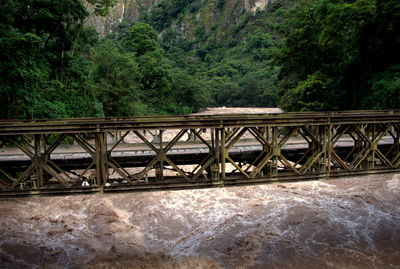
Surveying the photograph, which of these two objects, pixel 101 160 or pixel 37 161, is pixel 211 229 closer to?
pixel 101 160

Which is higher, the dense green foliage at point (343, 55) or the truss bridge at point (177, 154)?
the dense green foliage at point (343, 55)

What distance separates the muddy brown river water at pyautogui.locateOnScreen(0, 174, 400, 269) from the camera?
37.1 ft

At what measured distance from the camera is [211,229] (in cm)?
1357

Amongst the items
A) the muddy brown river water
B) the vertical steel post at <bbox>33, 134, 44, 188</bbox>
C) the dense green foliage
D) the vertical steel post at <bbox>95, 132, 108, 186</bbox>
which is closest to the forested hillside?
the dense green foliage

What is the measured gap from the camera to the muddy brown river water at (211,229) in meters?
11.3

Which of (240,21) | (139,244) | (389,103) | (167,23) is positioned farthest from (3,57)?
(167,23)

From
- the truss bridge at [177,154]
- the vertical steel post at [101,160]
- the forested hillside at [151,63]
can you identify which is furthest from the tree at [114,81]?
the vertical steel post at [101,160]

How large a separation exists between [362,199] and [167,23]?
16044 centimetres

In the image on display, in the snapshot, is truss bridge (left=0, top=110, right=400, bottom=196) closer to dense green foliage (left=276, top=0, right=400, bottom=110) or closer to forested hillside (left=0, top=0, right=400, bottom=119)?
forested hillside (left=0, top=0, right=400, bottom=119)

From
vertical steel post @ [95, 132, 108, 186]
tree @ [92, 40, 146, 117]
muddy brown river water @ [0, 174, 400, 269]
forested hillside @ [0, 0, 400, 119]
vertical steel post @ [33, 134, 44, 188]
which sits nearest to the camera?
vertical steel post @ [33, 134, 44, 188]

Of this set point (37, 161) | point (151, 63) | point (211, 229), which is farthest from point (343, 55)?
point (151, 63)

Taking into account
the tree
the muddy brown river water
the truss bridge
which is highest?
the tree

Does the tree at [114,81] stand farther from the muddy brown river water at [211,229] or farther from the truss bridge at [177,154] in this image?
the truss bridge at [177,154]

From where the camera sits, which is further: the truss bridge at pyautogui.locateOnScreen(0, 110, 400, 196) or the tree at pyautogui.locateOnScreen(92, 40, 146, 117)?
the tree at pyautogui.locateOnScreen(92, 40, 146, 117)
